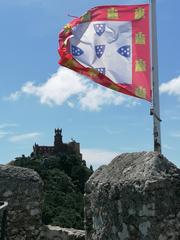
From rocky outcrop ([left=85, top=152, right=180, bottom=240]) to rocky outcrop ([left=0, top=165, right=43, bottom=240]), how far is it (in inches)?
111

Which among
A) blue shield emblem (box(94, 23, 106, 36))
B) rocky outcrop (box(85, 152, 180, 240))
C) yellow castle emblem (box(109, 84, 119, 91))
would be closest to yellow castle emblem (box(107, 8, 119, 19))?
blue shield emblem (box(94, 23, 106, 36))

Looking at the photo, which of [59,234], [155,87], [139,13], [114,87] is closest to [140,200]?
[59,234]

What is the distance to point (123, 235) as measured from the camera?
4.36m

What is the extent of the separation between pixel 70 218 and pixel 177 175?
1725 centimetres

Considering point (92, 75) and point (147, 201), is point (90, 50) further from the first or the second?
point (147, 201)

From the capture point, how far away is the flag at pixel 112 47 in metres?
8.63

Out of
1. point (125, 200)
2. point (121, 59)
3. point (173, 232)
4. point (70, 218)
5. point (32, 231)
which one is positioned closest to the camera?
point (173, 232)

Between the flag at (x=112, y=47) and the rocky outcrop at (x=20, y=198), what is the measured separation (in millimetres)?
2005

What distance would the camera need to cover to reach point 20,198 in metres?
7.50

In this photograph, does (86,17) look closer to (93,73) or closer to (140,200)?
(93,73)

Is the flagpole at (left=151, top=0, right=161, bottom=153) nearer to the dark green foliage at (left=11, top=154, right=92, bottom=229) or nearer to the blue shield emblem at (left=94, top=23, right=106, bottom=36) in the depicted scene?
the blue shield emblem at (left=94, top=23, right=106, bottom=36)

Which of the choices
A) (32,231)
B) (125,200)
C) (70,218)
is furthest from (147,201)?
(70,218)

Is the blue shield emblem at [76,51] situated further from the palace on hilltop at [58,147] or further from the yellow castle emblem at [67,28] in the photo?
the palace on hilltop at [58,147]

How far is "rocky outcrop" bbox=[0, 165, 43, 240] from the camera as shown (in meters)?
7.50
